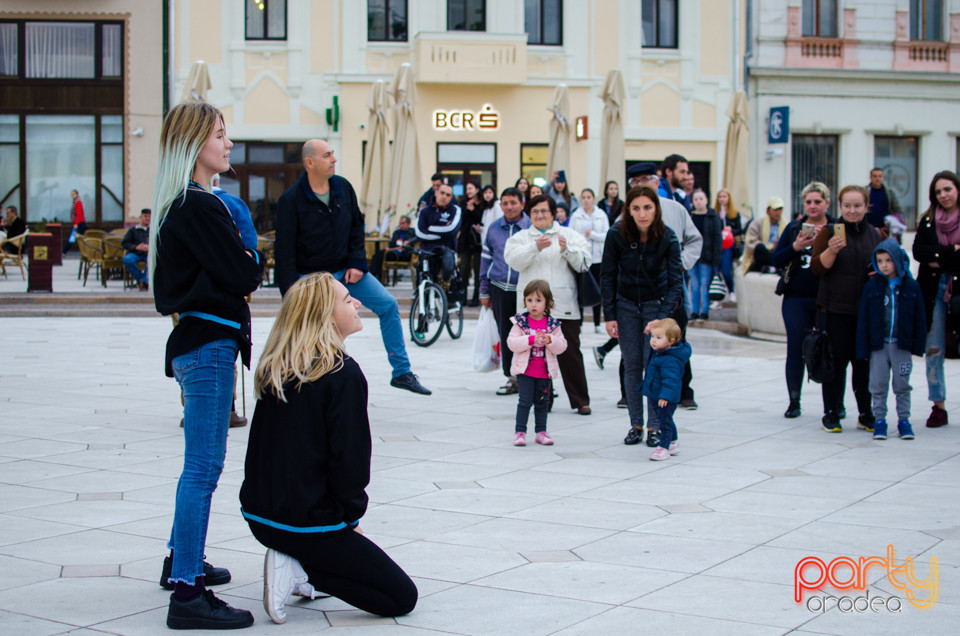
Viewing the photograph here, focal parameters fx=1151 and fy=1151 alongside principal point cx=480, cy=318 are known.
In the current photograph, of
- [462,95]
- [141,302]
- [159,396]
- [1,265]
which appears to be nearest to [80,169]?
[1,265]

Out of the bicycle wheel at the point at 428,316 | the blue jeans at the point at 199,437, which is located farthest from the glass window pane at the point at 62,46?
the blue jeans at the point at 199,437

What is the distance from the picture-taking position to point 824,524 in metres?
5.68

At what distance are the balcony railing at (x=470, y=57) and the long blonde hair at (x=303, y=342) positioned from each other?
2445 cm

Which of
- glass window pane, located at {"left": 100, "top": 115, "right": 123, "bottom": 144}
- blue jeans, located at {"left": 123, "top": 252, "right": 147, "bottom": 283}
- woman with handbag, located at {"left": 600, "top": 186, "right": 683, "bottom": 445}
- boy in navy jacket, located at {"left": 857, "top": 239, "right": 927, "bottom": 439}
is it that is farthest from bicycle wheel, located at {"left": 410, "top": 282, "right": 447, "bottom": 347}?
glass window pane, located at {"left": 100, "top": 115, "right": 123, "bottom": 144}

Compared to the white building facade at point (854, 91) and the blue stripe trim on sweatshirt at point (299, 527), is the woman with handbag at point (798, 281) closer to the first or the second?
the blue stripe trim on sweatshirt at point (299, 527)

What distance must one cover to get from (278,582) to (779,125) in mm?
26714

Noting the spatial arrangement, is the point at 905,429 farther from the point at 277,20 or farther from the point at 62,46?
the point at 62,46

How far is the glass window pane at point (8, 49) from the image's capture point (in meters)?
29.6

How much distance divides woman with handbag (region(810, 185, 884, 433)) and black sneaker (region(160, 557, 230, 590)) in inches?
208

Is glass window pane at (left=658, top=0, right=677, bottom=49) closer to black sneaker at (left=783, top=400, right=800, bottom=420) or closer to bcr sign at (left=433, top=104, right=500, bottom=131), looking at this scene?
bcr sign at (left=433, top=104, right=500, bottom=131)

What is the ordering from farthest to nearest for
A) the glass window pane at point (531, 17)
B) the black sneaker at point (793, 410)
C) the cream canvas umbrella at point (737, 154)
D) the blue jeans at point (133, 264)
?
the glass window pane at point (531, 17), the cream canvas umbrella at point (737, 154), the blue jeans at point (133, 264), the black sneaker at point (793, 410)

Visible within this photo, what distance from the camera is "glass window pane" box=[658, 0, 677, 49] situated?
30.0 meters

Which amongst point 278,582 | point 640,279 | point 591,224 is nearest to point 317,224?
point 640,279

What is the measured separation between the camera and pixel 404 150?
22.3 meters
